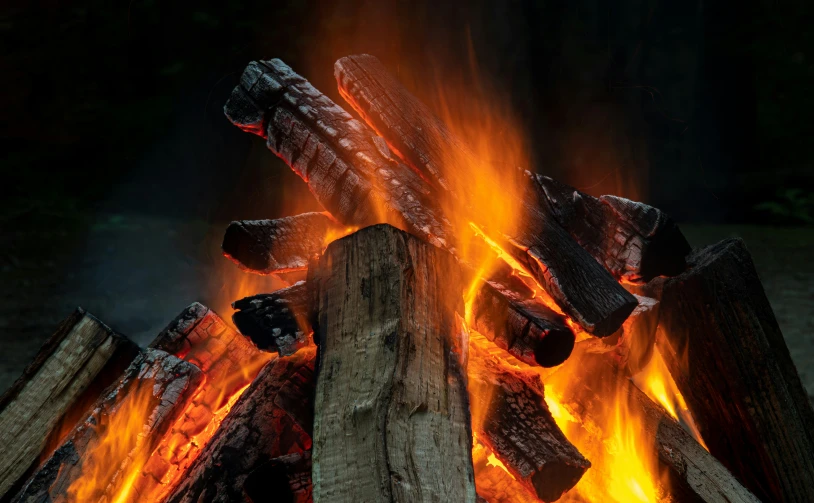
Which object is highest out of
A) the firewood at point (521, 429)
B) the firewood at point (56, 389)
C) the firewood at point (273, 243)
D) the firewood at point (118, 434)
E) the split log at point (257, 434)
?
the firewood at point (521, 429)

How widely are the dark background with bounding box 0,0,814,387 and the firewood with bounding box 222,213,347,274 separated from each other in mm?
1207

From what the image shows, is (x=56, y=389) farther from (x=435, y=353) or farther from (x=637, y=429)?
(x=637, y=429)

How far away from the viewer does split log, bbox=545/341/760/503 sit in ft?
5.75

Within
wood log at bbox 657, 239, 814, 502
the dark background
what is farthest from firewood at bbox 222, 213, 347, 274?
wood log at bbox 657, 239, 814, 502

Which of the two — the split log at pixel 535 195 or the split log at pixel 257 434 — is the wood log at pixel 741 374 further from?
the split log at pixel 257 434

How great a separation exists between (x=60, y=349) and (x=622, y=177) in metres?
3.31

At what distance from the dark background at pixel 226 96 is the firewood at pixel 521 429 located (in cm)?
192

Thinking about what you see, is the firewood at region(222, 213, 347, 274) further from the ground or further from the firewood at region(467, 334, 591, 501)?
the ground

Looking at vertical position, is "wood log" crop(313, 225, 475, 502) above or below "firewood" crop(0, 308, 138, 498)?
above

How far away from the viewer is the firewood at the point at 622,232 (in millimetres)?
1938

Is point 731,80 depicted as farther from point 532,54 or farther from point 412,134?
point 412,134

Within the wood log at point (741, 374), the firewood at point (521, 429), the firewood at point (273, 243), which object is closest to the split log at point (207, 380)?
the firewood at point (273, 243)

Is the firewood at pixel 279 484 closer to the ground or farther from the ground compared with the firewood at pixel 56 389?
farther from the ground

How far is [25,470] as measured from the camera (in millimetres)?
1923
